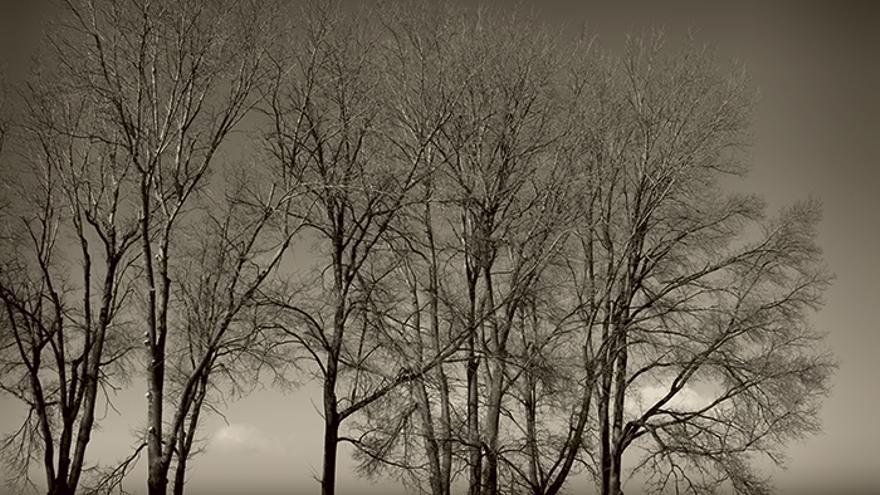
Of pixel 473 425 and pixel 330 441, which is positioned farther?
pixel 473 425

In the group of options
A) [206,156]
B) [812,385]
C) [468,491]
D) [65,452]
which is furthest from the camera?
[812,385]

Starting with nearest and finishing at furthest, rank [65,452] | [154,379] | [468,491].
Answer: [154,379] < [468,491] < [65,452]

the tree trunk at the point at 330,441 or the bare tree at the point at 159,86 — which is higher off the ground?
the bare tree at the point at 159,86

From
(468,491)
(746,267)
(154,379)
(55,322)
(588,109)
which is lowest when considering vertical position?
(468,491)

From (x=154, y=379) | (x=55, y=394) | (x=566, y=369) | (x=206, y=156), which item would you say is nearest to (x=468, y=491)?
(x=566, y=369)

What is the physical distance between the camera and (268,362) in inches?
536

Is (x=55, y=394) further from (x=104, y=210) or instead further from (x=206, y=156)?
(x=206, y=156)

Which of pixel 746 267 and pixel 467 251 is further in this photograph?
pixel 746 267

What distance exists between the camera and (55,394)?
58.6 ft

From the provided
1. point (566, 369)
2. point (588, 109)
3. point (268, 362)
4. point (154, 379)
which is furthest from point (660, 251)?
point (154, 379)

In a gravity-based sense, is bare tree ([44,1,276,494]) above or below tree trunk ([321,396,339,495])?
above

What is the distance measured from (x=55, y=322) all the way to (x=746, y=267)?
13.4 metres

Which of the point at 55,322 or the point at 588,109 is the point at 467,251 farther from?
the point at 55,322

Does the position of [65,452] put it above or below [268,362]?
below
